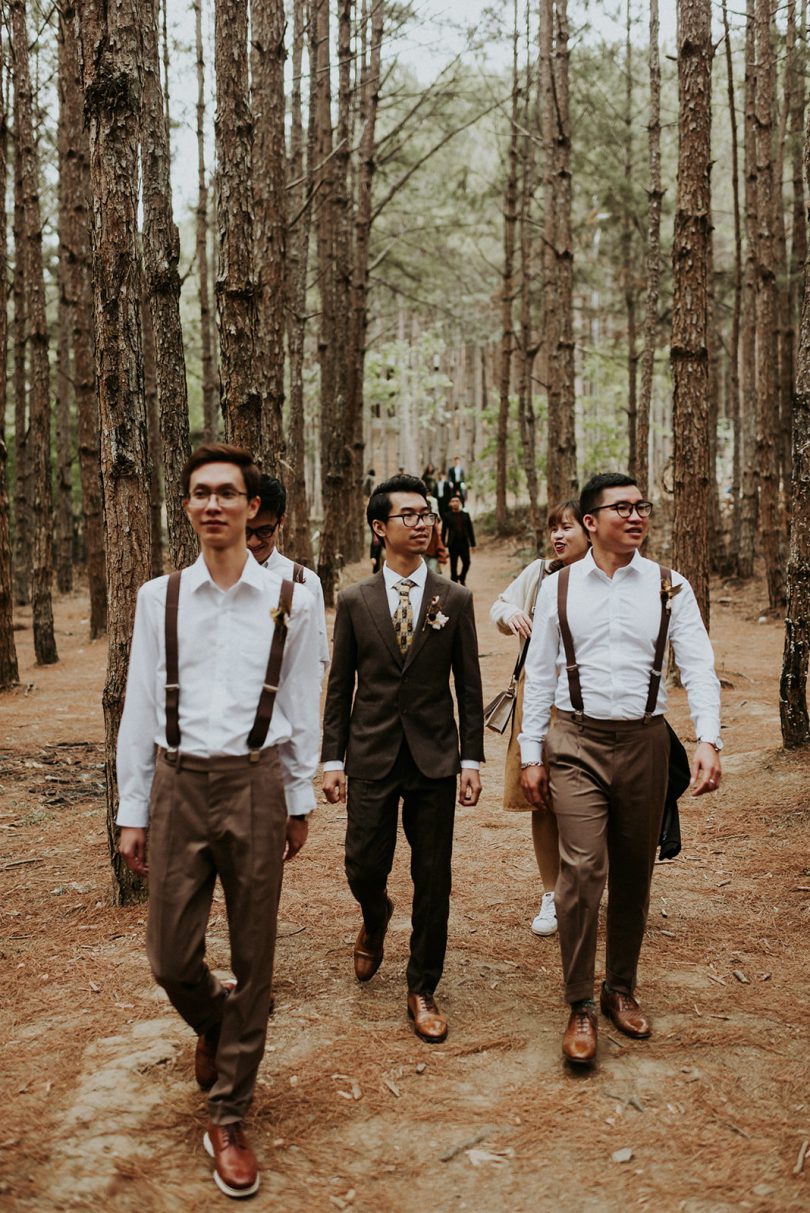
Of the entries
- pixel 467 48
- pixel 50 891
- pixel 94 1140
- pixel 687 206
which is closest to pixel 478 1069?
pixel 94 1140

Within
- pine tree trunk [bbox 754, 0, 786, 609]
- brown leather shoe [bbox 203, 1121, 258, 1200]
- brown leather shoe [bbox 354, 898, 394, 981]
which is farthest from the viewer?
pine tree trunk [bbox 754, 0, 786, 609]

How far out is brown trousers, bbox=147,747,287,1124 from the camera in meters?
3.30

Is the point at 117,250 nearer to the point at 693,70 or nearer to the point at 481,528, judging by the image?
the point at 693,70

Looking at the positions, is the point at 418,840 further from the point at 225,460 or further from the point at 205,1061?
the point at 225,460

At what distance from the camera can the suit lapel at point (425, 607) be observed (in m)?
4.33

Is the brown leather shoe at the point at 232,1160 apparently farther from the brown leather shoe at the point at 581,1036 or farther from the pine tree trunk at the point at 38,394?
the pine tree trunk at the point at 38,394

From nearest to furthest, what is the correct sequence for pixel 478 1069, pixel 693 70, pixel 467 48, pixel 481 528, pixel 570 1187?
1. pixel 570 1187
2. pixel 478 1069
3. pixel 693 70
4. pixel 467 48
5. pixel 481 528

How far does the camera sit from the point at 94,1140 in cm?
346

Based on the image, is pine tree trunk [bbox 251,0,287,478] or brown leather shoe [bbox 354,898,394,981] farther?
pine tree trunk [bbox 251,0,287,478]

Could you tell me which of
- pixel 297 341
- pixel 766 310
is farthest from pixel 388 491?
pixel 297 341

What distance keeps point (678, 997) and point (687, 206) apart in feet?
24.3

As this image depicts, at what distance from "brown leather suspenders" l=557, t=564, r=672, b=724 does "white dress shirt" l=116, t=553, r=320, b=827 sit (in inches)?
47.4

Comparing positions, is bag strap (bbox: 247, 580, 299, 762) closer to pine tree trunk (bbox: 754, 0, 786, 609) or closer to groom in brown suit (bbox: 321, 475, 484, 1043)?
groom in brown suit (bbox: 321, 475, 484, 1043)

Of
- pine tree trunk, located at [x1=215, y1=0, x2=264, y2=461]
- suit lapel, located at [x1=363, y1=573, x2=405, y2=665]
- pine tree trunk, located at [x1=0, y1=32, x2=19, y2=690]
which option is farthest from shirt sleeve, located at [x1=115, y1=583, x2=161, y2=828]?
pine tree trunk, located at [x1=0, y1=32, x2=19, y2=690]
